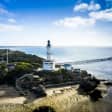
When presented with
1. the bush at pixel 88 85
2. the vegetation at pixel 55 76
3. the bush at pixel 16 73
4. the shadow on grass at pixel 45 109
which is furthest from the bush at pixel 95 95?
the bush at pixel 16 73

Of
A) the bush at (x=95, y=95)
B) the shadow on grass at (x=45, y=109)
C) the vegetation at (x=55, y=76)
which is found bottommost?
the shadow on grass at (x=45, y=109)

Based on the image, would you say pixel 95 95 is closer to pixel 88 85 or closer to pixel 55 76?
pixel 88 85

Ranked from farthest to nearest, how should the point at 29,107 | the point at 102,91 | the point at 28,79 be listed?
the point at 28,79 → the point at 102,91 → the point at 29,107

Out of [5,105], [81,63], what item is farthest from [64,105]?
[81,63]

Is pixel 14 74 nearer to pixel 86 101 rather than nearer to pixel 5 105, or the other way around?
pixel 5 105

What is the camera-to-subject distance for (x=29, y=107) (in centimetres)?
2242

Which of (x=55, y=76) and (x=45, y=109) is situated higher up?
(x=55, y=76)

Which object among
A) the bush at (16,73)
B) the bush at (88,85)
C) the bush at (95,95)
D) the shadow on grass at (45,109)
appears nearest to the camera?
the shadow on grass at (45,109)

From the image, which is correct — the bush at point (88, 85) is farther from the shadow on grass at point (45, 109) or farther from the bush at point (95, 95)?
the shadow on grass at point (45, 109)

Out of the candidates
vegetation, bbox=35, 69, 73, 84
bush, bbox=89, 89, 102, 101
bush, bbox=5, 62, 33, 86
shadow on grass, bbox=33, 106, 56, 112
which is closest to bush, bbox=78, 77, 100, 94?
bush, bbox=89, 89, 102, 101

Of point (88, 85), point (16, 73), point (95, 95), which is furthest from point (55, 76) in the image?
point (95, 95)

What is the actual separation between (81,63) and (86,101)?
5082cm

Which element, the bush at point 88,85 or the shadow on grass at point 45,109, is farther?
the bush at point 88,85

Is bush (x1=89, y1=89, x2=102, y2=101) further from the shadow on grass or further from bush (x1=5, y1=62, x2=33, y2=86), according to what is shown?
bush (x1=5, y1=62, x2=33, y2=86)
